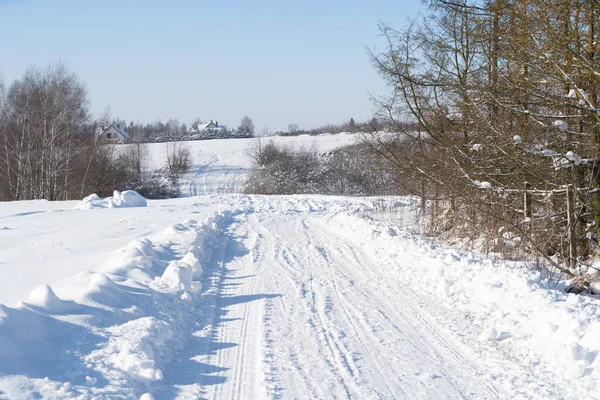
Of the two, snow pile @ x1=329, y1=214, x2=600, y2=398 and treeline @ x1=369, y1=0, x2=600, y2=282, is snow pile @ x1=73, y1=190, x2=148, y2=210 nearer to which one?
treeline @ x1=369, y1=0, x2=600, y2=282

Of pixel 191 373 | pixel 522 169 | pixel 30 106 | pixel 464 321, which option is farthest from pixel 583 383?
pixel 30 106

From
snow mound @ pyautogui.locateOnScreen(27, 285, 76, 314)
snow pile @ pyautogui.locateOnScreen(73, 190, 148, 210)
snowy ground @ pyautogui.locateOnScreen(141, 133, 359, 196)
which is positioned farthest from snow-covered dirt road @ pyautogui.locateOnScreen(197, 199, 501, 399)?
snowy ground @ pyautogui.locateOnScreen(141, 133, 359, 196)

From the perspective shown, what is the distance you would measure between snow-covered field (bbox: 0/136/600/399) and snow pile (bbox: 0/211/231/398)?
2 centimetres

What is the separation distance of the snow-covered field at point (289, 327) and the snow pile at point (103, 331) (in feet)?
0.06

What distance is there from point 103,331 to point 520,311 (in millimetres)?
4718

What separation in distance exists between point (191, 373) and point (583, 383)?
3455 mm

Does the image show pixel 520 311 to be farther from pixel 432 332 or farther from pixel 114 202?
pixel 114 202

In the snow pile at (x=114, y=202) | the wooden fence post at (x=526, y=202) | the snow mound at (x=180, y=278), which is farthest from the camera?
the snow pile at (x=114, y=202)

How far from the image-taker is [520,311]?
637 centimetres

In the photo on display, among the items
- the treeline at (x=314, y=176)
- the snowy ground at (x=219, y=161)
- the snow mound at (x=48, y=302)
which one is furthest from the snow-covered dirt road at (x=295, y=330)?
the snowy ground at (x=219, y=161)

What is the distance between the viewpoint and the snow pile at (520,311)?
198 inches

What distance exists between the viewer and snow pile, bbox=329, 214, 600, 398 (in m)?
5.02

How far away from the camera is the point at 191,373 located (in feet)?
16.4

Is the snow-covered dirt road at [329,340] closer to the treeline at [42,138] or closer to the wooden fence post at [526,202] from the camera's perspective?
the wooden fence post at [526,202]
